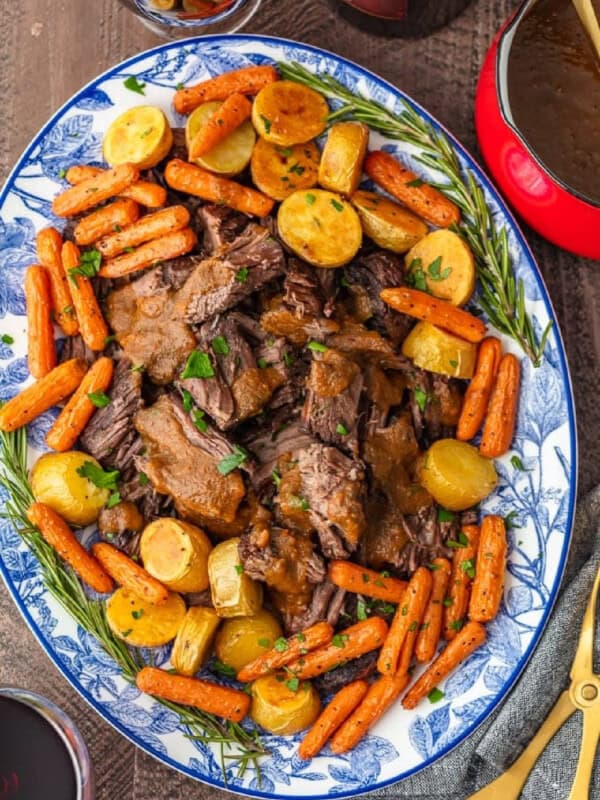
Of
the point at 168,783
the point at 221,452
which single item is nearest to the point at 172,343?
the point at 221,452

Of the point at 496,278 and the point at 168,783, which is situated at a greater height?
the point at 496,278

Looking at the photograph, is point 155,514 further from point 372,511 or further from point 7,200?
point 7,200

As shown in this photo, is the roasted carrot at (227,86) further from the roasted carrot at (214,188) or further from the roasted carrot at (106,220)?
the roasted carrot at (106,220)

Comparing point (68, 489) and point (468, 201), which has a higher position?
point (468, 201)

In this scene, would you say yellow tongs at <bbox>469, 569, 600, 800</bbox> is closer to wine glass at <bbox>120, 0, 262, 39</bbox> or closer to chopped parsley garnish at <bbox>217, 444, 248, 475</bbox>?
chopped parsley garnish at <bbox>217, 444, 248, 475</bbox>

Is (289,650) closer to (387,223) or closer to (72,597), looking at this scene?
(72,597)

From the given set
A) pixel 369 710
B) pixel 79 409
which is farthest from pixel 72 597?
pixel 369 710
